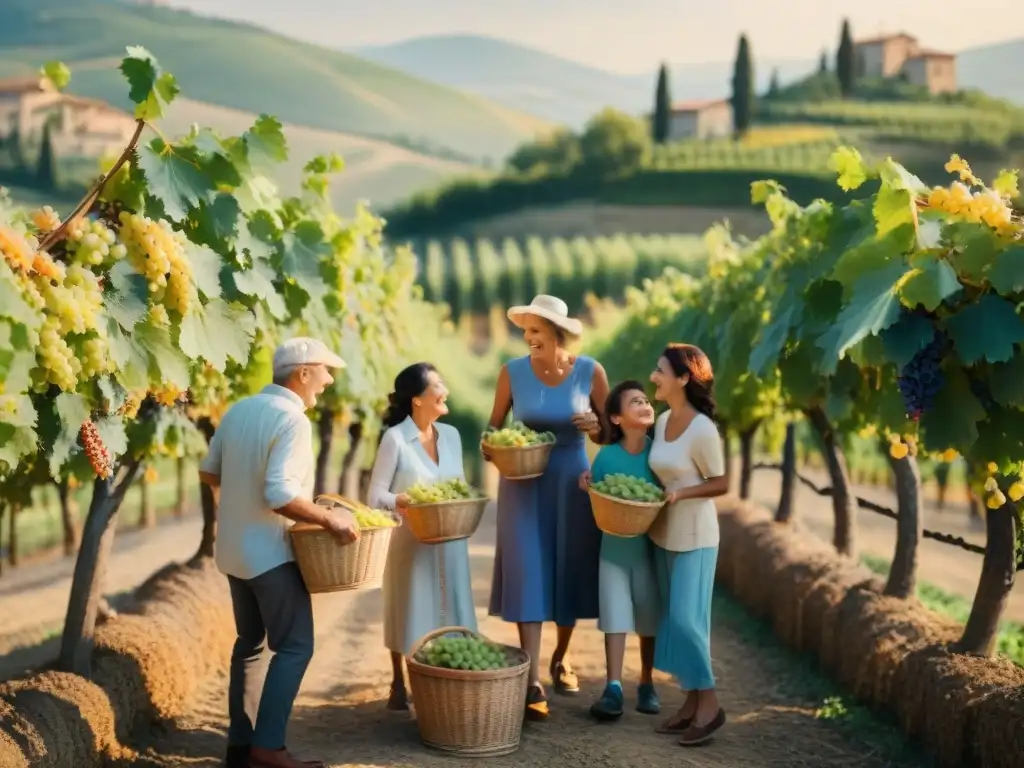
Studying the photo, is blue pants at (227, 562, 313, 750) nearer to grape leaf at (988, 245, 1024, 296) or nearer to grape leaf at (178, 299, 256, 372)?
grape leaf at (178, 299, 256, 372)

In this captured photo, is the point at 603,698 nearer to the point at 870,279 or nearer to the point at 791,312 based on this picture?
the point at 791,312

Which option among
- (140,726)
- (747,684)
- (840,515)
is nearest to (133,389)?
(140,726)

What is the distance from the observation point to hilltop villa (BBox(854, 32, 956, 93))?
171ft

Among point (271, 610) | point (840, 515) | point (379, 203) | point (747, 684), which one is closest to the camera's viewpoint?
point (271, 610)

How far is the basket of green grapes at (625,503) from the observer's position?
525cm

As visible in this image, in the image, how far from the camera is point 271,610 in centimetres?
473

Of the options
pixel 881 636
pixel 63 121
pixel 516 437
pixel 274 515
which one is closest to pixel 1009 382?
pixel 516 437

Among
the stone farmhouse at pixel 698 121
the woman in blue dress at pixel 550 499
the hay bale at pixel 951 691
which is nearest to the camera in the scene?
the hay bale at pixel 951 691

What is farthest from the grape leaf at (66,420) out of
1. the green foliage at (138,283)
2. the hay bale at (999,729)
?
the hay bale at (999,729)

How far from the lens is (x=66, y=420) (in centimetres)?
441

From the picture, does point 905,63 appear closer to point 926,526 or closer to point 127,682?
point 926,526

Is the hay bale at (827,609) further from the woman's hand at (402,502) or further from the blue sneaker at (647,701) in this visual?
the woman's hand at (402,502)

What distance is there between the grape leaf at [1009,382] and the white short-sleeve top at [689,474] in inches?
46.7

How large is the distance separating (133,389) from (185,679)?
216cm
